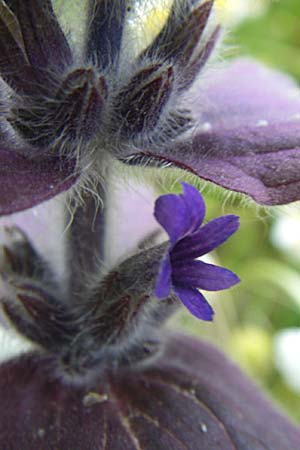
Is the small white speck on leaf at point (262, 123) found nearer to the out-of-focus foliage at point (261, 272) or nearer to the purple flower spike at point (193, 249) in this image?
the purple flower spike at point (193, 249)

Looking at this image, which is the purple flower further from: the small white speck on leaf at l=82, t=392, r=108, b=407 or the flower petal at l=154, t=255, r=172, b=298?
the small white speck on leaf at l=82, t=392, r=108, b=407

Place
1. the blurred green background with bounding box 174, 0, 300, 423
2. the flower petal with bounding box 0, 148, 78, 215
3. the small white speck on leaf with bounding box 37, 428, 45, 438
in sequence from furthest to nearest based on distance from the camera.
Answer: the blurred green background with bounding box 174, 0, 300, 423, the small white speck on leaf with bounding box 37, 428, 45, 438, the flower petal with bounding box 0, 148, 78, 215

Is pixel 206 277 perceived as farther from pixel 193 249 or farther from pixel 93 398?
pixel 93 398

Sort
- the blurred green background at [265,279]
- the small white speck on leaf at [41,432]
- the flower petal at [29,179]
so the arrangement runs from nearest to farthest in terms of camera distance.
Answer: the flower petal at [29,179]
the small white speck on leaf at [41,432]
the blurred green background at [265,279]

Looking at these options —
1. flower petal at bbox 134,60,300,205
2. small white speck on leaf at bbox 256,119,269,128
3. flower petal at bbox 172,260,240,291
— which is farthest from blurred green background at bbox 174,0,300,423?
flower petal at bbox 172,260,240,291

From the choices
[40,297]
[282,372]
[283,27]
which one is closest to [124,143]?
[40,297]

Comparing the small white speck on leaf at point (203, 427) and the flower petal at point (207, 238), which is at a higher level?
the flower petal at point (207, 238)

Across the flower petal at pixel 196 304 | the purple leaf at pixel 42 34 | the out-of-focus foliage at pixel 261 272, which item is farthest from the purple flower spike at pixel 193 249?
the out-of-focus foliage at pixel 261 272
